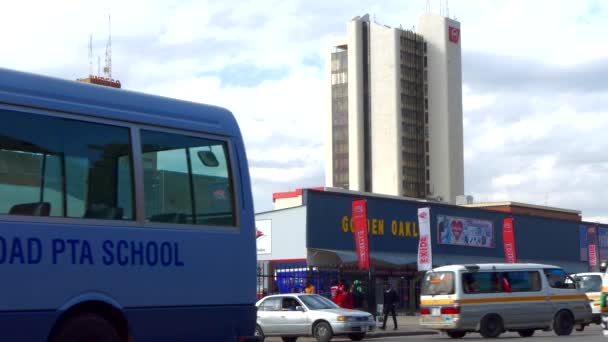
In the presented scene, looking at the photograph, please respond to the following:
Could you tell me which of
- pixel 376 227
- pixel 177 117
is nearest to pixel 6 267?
pixel 177 117

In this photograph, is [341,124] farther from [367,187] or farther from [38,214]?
[38,214]

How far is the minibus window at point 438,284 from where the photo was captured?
26438 mm

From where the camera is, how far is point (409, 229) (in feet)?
173

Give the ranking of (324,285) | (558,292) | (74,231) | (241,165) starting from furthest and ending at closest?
(324,285)
(558,292)
(241,165)
(74,231)

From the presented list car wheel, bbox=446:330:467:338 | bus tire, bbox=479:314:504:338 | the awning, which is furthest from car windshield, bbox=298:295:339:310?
the awning

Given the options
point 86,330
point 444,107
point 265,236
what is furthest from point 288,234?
point 444,107

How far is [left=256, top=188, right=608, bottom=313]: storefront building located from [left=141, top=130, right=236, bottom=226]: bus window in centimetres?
2683

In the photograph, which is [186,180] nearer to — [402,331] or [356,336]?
[356,336]

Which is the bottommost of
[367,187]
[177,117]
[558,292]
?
[558,292]

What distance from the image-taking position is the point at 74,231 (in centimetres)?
956

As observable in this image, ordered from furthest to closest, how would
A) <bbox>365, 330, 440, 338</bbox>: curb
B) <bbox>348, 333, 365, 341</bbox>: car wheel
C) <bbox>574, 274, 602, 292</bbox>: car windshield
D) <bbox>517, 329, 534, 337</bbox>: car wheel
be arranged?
1. <bbox>574, 274, 602, 292</bbox>: car windshield
2. <bbox>365, 330, 440, 338</bbox>: curb
3. <bbox>517, 329, 534, 337</bbox>: car wheel
4. <bbox>348, 333, 365, 341</bbox>: car wheel

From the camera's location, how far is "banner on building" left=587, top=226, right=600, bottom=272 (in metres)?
62.6

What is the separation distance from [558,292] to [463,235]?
91.2 feet

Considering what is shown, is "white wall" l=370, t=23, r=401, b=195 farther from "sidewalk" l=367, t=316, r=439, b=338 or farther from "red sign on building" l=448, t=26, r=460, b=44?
"sidewalk" l=367, t=316, r=439, b=338
